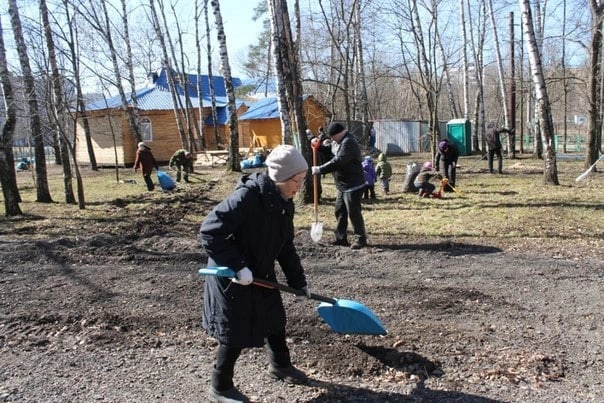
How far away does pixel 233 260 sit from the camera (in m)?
2.81

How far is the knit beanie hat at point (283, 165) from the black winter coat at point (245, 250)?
2.1 inches

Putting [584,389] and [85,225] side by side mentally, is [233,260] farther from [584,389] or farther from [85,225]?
[85,225]

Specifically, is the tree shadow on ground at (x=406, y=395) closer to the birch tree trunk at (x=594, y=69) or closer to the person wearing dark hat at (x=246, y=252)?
the person wearing dark hat at (x=246, y=252)

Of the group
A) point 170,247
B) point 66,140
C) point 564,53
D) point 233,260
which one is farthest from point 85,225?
point 564,53

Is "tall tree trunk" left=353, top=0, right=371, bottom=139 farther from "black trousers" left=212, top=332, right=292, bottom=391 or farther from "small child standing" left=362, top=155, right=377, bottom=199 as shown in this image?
"black trousers" left=212, top=332, right=292, bottom=391

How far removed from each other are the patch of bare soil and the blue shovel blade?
20 centimetres

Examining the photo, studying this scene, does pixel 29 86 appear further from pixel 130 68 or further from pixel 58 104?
pixel 130 68

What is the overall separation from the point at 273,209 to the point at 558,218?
7.01 m

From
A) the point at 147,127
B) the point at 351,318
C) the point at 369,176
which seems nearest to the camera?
the point at 351,318

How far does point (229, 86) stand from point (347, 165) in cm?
1386

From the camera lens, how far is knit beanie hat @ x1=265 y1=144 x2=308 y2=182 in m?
2.94

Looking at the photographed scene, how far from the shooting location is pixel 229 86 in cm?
1945

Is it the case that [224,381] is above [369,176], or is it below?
below

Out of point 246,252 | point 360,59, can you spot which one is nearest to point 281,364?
point 246,252
